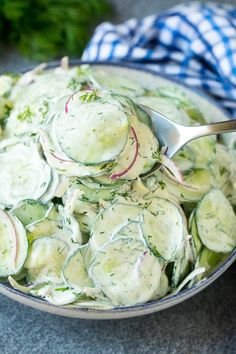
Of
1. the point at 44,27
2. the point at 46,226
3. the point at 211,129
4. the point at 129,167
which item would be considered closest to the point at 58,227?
the point at 46,226

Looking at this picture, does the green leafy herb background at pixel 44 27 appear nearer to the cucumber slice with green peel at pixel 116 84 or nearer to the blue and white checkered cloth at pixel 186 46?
the blue and white checkered cloth at pixel 186 46

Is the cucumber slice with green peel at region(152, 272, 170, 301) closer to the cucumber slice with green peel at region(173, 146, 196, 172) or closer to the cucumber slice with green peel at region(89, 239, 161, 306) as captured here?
the cucumber slice with green peel at region(89, 239, 161, 306)

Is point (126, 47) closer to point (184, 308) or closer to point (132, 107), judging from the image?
point (132, 107)

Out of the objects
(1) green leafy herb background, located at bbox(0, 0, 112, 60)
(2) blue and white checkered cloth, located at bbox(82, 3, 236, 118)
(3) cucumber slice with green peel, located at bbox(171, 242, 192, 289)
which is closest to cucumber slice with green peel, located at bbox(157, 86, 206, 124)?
(2) blue and white checkered cloth, located at bbox(82, 3, 236, 118)

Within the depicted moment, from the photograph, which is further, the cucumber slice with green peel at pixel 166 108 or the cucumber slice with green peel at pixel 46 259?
the cucumber slice with green peel at pixel 166 108

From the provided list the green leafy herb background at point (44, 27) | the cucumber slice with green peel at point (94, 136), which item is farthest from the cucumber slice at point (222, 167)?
the green leafy herb background at point (44, 27)
